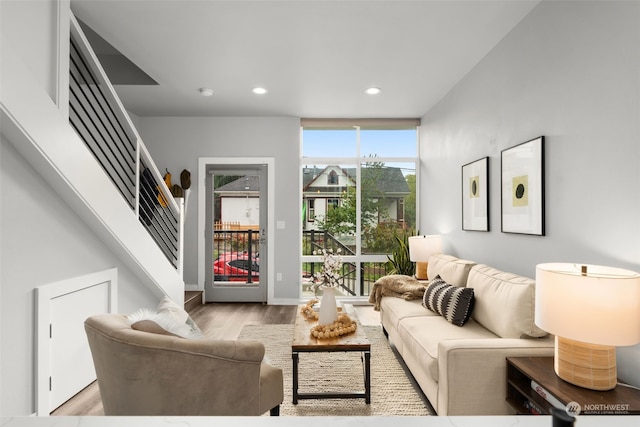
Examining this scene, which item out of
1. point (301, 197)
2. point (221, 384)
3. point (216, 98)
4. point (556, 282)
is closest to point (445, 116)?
point (301, 197)

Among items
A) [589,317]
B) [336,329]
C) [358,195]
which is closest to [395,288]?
[336,329]

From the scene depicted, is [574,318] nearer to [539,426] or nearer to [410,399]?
[539,426]

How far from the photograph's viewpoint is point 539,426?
2.39 feet

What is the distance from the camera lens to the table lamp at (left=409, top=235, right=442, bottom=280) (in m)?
3.91

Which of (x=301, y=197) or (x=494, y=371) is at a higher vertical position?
(x=301, y=197)

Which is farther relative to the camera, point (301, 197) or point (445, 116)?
point (301, 197)

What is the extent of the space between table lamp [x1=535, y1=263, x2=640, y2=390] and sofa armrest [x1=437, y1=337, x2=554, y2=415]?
238mm

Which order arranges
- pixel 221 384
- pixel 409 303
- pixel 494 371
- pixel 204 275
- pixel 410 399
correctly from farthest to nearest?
1. pixel 204 275
2. pixel 409 303
3. pixel 410 399
4. pixel 494 371
5. pixel 221 384

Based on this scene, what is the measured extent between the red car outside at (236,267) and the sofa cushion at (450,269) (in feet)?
7.98

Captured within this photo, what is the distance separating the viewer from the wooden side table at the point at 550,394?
1.37m

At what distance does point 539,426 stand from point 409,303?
2.55 m

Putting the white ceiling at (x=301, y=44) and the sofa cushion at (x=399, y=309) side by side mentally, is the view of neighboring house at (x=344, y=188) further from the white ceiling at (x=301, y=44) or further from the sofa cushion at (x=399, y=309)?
the sofa cushion at (x=399, y=309)

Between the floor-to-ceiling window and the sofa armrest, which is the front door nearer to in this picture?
the floor-to-ceiling window

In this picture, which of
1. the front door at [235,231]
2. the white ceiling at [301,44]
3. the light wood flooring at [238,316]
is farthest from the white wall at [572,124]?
the front door at [235,231]
